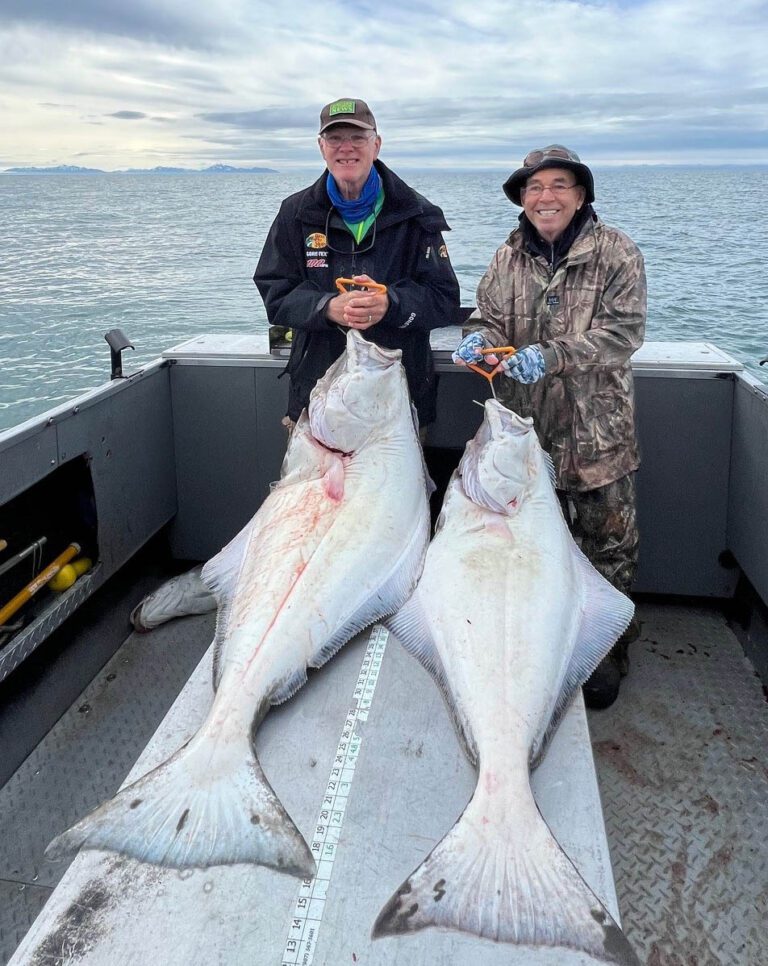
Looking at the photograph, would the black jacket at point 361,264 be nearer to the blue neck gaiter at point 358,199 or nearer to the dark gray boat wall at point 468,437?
the blue neck gaiter at point 358,199

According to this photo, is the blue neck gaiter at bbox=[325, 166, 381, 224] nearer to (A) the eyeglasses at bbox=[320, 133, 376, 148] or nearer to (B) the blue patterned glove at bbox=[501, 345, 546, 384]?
(A) the eyeglasses at bbox=[320, 133, 376, 148]

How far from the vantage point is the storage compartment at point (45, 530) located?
347 cm

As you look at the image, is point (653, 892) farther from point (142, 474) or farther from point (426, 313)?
point (142, 474)

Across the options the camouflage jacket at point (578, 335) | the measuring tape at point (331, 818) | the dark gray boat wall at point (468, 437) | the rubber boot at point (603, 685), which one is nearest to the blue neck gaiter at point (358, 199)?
the camouflage jacket at point (578, 335)

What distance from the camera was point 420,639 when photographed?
247 cm

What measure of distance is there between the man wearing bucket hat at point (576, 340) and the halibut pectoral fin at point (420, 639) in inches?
42.5

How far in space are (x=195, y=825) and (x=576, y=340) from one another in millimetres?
2278

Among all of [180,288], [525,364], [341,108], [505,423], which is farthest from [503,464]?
[180,288]

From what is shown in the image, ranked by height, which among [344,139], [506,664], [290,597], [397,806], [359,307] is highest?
[344,139]

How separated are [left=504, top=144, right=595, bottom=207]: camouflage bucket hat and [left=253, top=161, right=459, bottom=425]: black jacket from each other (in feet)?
1.32

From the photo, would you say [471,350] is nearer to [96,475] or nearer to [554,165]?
[554,165]

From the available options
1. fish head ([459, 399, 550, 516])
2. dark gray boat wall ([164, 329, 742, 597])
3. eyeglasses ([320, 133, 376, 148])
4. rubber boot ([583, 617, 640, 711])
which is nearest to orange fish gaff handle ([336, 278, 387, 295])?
eyeglasses ([320, 133, 376, 148])

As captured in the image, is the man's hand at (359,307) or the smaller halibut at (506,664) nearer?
the smaller halibut at (506,664)

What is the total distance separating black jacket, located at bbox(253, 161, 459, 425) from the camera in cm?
353
